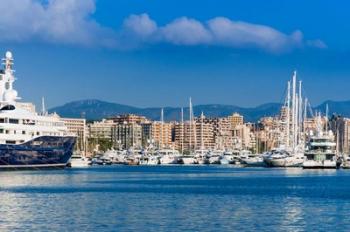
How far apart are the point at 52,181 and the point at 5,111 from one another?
2318 centimetres

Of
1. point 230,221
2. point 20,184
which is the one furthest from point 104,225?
point 20,184

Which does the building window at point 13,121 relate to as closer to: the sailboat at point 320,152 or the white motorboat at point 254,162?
the sailboat at point 320,152

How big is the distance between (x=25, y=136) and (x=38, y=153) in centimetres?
369

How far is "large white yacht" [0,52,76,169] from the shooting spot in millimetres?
107875

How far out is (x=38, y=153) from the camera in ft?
370

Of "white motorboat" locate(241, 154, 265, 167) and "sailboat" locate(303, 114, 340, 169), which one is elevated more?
"sailboat" locate(303, 114, 340, 169)

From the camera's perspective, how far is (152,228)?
4359 centimetres

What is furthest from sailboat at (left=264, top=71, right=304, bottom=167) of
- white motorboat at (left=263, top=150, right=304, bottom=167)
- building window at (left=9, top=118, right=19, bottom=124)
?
building window at (left=9, top=118, right=19, bottom=124)

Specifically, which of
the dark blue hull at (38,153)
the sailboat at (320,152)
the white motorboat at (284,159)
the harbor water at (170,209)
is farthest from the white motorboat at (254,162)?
the harbor water at (170,209)

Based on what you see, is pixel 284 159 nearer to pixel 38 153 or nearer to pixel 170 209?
pixel 38 153

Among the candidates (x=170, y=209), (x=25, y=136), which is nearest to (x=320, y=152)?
(x=25, y=136)

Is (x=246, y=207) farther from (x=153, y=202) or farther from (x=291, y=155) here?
(x=291, y=155)

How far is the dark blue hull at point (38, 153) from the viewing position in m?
108

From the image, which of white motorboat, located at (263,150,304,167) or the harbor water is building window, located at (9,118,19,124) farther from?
white motorboat, located at (263,150,304,167)
